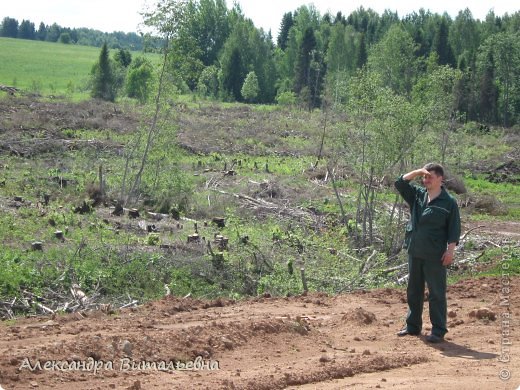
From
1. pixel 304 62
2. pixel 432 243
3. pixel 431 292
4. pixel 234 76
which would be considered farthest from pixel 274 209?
pixel 234 76

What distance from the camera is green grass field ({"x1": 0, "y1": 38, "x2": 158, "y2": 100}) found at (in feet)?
265

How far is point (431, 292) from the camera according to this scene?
8.47 metres

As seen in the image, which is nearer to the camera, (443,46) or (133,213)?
(133,213)

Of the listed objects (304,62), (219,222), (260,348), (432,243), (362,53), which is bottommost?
(219,222)

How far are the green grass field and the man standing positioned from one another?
202ft

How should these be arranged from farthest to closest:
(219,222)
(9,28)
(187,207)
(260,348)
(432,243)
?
(9,28)
(187,207)
(219,222)
(432,243)
(260,348)

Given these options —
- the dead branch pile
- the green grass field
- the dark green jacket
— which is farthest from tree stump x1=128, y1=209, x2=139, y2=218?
the green grass field

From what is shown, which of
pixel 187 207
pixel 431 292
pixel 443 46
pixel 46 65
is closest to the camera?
pixel 431 292

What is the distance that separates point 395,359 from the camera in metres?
7.58

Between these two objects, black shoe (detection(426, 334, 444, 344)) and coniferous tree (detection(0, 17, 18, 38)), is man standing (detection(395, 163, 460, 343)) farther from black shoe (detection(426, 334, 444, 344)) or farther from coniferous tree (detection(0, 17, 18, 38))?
coniferous tree (detection(0, 17, 18, 38))

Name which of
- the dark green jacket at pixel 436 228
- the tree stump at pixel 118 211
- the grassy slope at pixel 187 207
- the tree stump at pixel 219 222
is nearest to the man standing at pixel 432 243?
the dark green jacket at pixel 436 228

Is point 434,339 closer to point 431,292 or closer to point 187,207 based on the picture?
point 431,292

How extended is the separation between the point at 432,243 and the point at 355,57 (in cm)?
6919

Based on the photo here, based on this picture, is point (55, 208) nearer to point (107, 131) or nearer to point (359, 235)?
point (359, 235)
